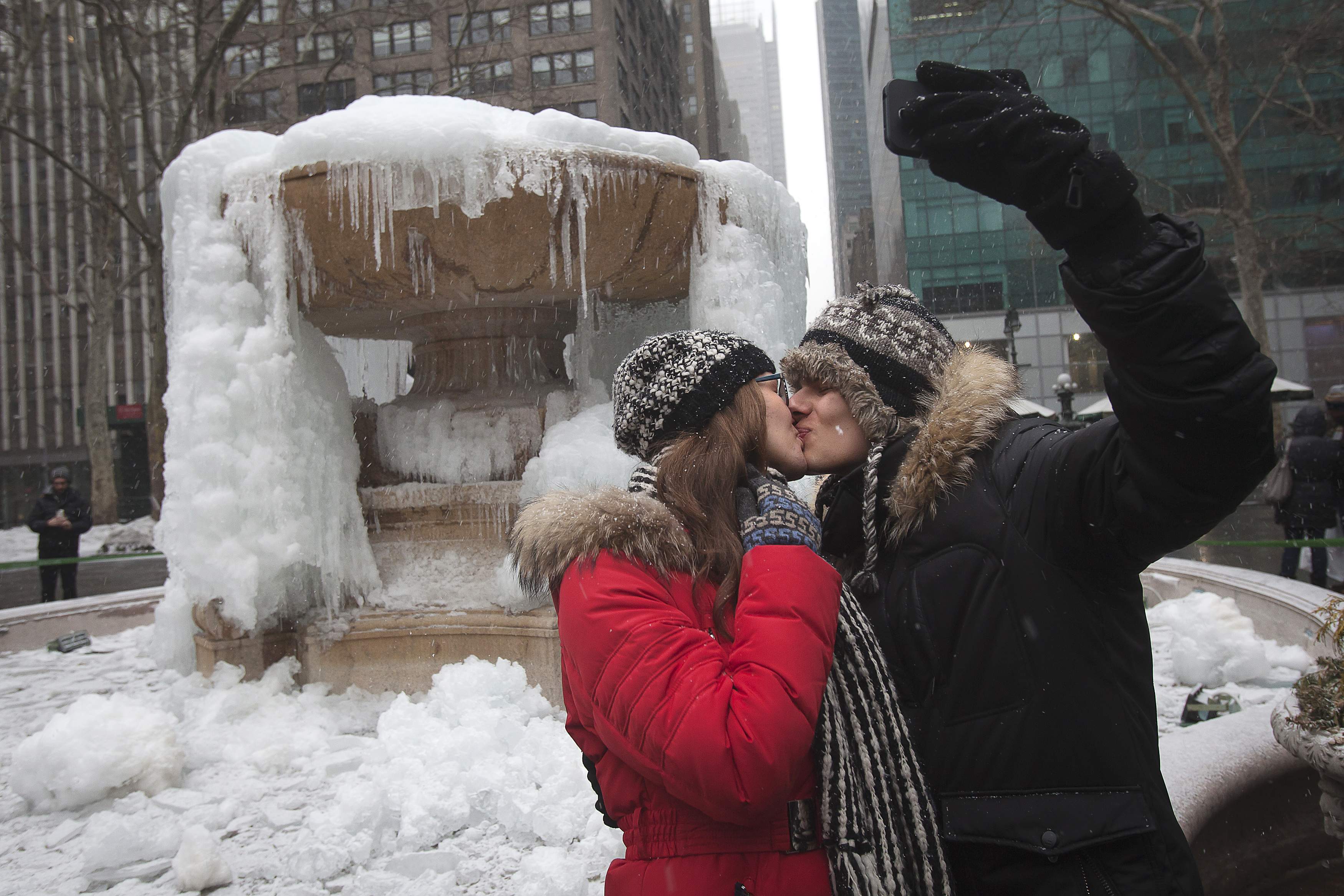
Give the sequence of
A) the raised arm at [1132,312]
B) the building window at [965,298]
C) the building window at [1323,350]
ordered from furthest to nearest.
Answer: the building window at [965,298], the building window at [1323,350], the raised arm at [1132,312]

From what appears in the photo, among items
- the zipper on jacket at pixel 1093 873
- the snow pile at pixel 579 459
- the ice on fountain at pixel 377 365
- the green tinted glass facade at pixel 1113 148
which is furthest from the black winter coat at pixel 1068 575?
the green tinted glass facade at pixel 1113 148

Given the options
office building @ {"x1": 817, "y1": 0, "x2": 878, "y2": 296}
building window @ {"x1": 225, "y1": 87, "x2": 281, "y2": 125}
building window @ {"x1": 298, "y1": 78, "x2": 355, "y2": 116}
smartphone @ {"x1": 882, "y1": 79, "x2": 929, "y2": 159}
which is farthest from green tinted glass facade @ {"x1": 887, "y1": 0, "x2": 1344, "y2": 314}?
smartphone @ {"x1": 882, "y1": 79, "x2": 929, "y2": 159}

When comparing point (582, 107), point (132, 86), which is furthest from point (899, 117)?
point (582, 107)

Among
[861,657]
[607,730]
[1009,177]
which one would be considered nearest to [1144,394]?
[1009,177]

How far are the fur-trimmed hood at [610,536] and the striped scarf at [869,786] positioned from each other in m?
0.28

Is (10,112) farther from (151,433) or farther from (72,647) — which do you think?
(72,647)

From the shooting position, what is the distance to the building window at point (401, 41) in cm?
3550

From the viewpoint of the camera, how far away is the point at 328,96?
35656 millimetres

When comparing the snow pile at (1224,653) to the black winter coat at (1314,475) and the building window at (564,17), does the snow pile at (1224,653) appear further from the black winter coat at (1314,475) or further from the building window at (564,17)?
the building window at (564,17)

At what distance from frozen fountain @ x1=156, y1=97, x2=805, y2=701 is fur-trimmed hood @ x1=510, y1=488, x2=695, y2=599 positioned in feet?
9.48

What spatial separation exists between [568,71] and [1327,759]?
3638 cm

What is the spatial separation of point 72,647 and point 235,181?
403 cm

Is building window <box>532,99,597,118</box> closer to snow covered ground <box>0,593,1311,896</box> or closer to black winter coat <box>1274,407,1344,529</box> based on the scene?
black winter coat <box>1274,407,1344,529</box>

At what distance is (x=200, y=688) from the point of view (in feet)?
14.3
